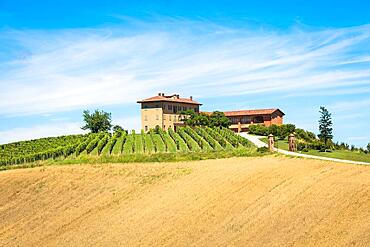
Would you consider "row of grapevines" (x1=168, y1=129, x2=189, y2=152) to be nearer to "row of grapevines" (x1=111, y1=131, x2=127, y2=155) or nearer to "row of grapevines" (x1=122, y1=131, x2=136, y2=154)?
"row of grapevines" (x1=122, y1=131, x2=136, y2=154)

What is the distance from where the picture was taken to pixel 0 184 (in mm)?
37594

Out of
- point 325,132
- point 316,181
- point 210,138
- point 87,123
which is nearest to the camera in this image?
point 316,181

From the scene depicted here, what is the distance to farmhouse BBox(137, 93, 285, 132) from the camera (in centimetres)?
7731

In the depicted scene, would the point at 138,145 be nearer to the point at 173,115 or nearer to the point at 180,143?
the point at 180,143

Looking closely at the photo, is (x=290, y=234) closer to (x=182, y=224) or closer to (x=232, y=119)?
(x=182, y=224)

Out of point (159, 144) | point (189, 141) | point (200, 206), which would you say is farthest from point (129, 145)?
point (200, 206)

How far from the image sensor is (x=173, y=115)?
7962 cm

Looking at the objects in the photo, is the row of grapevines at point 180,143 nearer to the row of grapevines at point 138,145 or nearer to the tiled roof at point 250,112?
the row of grapevines at point 138,145

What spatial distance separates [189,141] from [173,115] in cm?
2279

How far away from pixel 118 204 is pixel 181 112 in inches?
2080

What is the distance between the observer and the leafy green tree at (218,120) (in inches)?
2901

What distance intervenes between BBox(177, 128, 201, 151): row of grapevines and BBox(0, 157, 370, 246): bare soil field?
1561 centimetres

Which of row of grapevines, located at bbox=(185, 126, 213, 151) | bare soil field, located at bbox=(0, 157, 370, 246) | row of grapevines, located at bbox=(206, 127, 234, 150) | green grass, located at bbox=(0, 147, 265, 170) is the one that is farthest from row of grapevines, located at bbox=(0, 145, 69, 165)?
row of grapevines, located at bbox=(206, 127, 234, 150)

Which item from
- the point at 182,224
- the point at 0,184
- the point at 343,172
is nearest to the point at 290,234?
the point at 182,224
